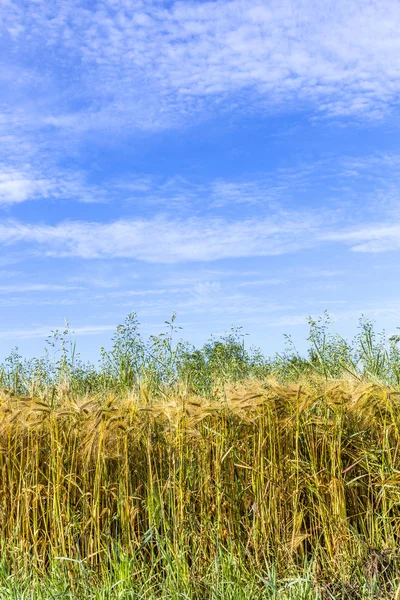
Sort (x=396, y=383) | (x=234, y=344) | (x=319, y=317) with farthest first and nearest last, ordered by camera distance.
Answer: (x=234, y=344) < (x=319, y=317) < (x=396, y=383)

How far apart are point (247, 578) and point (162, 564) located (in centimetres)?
52

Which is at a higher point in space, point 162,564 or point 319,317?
point 319,317

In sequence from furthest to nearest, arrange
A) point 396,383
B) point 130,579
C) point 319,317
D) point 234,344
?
point 234,344, point 319,317, point 396,383, point 130,579

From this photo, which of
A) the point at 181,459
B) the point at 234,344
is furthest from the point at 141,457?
the point at 234,344

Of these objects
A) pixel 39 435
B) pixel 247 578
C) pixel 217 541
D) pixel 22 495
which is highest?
pixel 39 435

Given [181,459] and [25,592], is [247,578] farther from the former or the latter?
[25,592]

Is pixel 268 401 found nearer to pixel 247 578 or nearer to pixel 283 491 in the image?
pixel 283 491

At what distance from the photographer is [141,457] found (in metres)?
3.82

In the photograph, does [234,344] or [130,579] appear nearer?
[130,579]

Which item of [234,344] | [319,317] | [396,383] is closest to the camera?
[396,383]

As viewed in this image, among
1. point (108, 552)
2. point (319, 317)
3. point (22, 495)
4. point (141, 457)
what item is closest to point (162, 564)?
point (108, 552)

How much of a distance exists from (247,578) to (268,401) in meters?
1.00

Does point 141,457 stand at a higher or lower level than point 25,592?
higher

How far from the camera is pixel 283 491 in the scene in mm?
3744
